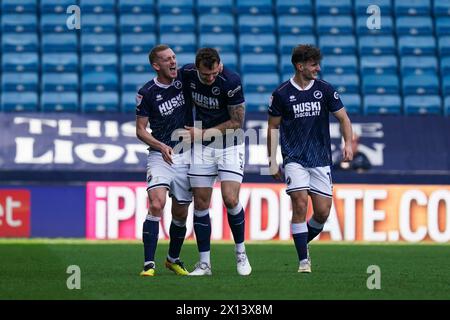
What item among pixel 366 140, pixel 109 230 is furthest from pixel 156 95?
pixel 366 140

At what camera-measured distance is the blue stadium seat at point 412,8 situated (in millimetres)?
20953

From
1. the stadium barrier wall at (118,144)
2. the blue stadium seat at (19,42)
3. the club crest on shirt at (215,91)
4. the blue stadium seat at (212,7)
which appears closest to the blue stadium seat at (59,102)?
the blue stadium seat at (19,42)

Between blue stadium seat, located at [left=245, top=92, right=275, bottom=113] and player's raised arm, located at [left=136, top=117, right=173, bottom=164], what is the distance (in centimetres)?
854

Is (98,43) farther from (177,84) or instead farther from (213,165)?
(213,165)

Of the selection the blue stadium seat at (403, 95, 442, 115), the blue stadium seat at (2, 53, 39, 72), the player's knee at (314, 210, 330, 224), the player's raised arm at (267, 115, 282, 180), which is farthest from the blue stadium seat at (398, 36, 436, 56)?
the player's raised arm at (267, 115, 282, 180)

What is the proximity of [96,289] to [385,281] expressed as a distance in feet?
7.80

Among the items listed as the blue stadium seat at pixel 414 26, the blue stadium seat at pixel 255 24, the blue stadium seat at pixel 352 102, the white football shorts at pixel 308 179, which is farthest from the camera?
the blue stadium seat at pixel 414 26

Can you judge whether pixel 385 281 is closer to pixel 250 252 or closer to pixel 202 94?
pixel 202 94

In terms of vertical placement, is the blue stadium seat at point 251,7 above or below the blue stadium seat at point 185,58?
above

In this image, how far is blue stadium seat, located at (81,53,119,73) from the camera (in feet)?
62.7

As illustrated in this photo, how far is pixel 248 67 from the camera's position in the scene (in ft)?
64.0

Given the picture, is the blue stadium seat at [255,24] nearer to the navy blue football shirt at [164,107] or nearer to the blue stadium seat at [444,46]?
the blue stadium seat at [444,46]

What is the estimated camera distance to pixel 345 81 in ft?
63.2

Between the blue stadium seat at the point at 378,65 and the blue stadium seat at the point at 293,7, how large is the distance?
1534 mm
